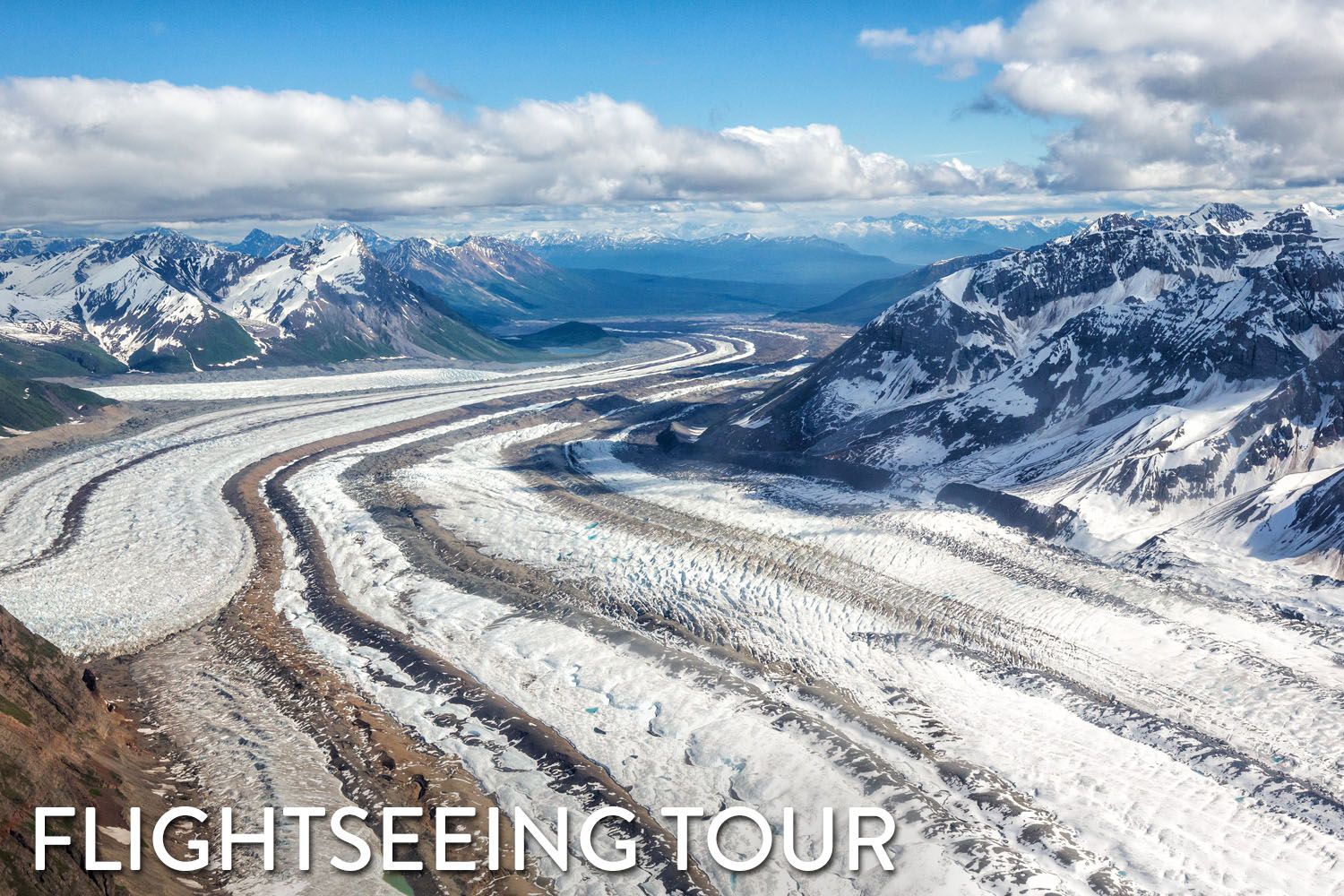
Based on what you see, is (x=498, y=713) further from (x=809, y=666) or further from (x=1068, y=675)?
(x=1068, y=675)

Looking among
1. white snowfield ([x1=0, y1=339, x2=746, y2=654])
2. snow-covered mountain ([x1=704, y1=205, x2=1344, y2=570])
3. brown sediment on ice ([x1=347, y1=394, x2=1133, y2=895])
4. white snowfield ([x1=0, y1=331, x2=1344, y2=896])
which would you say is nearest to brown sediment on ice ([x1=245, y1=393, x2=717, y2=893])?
white snowfield ([x1=0, y1=331, x2=1344, y2=896])

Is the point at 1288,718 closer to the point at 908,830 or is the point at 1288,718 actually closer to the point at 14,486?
the point at 908,830

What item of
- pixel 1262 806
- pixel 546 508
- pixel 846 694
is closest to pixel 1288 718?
pixel 1262 806

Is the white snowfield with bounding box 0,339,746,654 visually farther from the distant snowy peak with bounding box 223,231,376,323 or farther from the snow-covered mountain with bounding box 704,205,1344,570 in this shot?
the distant snowy peak with bounding box 223,231,376,323

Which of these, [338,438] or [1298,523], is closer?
[1298,523]

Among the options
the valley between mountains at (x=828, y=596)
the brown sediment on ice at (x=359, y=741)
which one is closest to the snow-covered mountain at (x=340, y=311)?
the valley between mountains at (x=828, y=596)

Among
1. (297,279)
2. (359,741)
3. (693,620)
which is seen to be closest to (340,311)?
(297,279)
